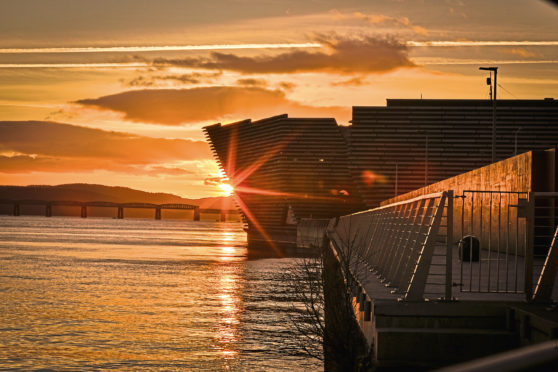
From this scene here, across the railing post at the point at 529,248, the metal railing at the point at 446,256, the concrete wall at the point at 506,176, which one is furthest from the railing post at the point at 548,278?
the concrete wall at the point at 506,176

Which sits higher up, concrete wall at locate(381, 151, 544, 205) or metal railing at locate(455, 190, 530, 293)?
concrete wall at locate(381, 151, 544, 205)

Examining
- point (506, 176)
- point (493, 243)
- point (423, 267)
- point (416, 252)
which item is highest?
point (506, 176)

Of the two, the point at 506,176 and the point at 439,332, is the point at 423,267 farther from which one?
the point at 506,176

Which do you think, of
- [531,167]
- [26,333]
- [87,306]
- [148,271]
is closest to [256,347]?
[26,333]

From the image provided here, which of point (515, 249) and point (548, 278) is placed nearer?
point (548, 278)

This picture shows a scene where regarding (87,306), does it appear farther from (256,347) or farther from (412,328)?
(412,328)

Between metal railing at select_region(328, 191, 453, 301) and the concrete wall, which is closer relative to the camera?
metal railing at select_region(328, 191, 453, 301)

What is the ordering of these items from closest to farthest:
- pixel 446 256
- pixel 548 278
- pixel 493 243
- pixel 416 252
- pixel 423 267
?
pixel 446 256 < pixel 423 267 < pixel 548 278 < pixel 416 252 < pixel 493 243

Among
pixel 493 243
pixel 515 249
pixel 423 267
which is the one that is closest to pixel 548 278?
pixel 423 267

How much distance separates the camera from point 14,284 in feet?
133

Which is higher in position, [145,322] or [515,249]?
[515,249]

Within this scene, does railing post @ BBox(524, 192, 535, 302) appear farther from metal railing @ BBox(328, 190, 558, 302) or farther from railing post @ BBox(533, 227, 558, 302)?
railing post @ BBox(533, 227, 558, 302)

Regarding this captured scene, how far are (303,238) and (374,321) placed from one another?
108 m

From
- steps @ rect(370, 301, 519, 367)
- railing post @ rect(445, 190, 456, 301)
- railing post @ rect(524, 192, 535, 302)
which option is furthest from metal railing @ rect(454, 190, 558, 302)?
steps @ rect(370, 301, 519, 367)
